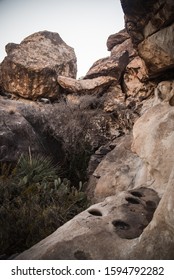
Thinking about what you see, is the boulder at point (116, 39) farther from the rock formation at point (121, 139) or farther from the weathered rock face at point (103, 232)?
the weathered rock face at point (103, 232)

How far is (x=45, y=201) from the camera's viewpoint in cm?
581

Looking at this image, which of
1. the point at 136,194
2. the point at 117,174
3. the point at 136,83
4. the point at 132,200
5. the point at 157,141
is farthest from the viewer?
the point at 136,83

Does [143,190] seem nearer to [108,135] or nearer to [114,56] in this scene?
[108,135]

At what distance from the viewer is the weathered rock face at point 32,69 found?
46.1 feet

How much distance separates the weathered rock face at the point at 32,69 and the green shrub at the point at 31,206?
24.6 ft

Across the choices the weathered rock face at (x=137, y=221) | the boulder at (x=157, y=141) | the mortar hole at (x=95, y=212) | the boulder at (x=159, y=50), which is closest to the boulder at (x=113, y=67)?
the boulder at (x=159, y=50)

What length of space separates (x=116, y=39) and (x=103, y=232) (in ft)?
44.1

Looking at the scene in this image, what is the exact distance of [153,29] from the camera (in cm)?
643

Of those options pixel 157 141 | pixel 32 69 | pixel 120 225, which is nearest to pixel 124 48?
pixel 32 69

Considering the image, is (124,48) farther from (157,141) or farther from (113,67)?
(157,141)

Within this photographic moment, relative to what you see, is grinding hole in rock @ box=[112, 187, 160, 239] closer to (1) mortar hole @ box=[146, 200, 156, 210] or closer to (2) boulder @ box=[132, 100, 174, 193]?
(1) mortar hole @ box=[146, 200, 156, 210]

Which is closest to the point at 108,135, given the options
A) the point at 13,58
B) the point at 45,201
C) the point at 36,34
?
the point at 45,201

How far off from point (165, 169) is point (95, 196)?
2740 mm

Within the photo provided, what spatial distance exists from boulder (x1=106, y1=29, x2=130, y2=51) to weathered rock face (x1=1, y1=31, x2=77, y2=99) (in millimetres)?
2906
